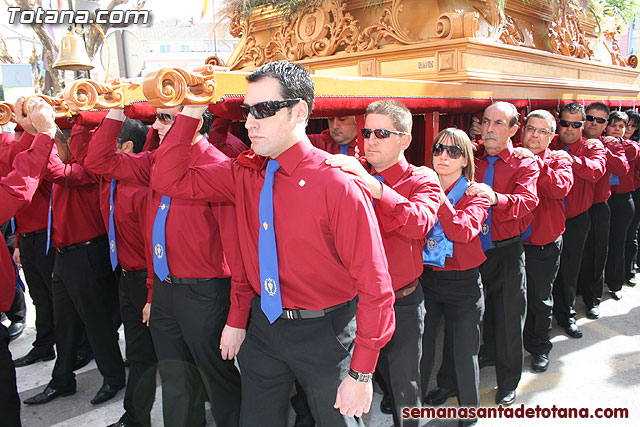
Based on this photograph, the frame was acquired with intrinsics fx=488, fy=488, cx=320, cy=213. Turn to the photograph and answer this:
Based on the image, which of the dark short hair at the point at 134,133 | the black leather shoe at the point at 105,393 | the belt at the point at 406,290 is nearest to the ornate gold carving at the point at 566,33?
the belt at the point at 406,290

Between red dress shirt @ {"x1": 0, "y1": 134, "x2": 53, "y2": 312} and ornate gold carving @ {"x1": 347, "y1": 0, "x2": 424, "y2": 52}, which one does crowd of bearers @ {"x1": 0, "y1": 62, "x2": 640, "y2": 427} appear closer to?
red dress shirt @ {"x1": 0, "y1": 134, "x2": 53, "y2": 312}

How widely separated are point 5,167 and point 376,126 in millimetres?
3415

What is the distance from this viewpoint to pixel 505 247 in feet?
11.3

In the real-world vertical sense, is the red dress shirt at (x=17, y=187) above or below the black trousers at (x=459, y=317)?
above

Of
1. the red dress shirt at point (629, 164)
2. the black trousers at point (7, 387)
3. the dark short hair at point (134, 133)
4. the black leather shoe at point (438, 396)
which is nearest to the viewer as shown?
the black trousers at point (7, 387)

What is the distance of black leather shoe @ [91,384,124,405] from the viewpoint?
12.3 feet

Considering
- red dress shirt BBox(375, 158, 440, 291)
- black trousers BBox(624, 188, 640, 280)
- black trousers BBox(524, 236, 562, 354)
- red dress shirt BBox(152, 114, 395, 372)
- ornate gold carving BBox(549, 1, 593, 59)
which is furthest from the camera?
black trousers BBox(624, 188, 640, 280)

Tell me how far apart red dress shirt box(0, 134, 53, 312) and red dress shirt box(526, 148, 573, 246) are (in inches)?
133

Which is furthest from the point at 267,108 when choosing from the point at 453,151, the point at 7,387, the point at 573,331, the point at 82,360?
the point at 573,331

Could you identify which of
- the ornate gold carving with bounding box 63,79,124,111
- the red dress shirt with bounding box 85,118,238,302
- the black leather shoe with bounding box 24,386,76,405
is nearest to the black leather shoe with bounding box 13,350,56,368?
the black leather shoe with bounding box 24,386,76,405

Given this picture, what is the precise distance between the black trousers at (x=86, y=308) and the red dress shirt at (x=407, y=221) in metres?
2.34

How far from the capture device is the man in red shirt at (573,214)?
179 inches

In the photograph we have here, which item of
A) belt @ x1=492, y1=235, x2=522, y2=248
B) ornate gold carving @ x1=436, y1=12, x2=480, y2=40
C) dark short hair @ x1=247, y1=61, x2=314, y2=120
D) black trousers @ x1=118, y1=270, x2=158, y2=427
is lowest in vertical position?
black trousers @ x1=118, y1=270, x2=158, y2=427

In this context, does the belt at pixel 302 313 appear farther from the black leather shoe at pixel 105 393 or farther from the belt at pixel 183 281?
the black leather shoe at pixel 105 393
